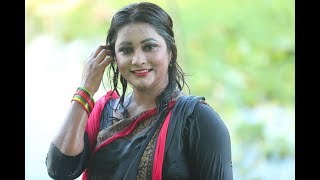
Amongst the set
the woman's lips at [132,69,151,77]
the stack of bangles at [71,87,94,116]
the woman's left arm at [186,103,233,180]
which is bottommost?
the woman's left arm at [186,103,233,180]

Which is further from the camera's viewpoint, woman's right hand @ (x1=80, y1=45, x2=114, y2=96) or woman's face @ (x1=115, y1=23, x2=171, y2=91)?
woman's right hand @ (x1=80, y1=45, x2=114, y2=96)

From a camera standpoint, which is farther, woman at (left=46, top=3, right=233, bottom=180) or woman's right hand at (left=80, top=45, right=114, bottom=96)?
woman's right hand at (left=80, top=45, right=114, bottom=96)

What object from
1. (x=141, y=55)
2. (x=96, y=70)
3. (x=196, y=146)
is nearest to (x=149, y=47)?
(x=141, y=55)

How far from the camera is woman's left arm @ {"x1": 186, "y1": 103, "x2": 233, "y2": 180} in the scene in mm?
2031

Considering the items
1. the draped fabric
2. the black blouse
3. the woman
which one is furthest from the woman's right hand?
the black blouse

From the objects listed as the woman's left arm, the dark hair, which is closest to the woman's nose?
the dark hair

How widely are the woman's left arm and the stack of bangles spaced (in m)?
0.33

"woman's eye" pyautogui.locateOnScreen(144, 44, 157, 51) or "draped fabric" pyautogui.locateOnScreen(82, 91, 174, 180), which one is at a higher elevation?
"woman's eye" pyautogui.locateOnScreen(144, 44, 157, 51)

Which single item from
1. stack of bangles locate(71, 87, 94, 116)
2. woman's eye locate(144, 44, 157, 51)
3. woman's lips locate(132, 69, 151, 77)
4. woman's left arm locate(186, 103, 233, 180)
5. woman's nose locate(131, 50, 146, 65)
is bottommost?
woman's left arm locate(186, 103, 233, 180)

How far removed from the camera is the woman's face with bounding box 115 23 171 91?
81.3 inches

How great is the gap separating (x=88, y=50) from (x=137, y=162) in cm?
374

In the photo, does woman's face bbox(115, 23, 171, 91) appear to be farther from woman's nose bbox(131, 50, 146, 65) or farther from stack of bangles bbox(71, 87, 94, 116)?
stack of bangles bbox(71, 87, 94, 116)

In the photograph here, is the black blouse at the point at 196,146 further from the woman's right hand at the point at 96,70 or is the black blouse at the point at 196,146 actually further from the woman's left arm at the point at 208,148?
the woman's right hand at the point at 96,70

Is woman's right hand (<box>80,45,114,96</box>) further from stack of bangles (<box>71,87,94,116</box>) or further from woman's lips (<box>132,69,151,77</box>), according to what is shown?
woman's lips (<box>132,69,151,77</box>)
